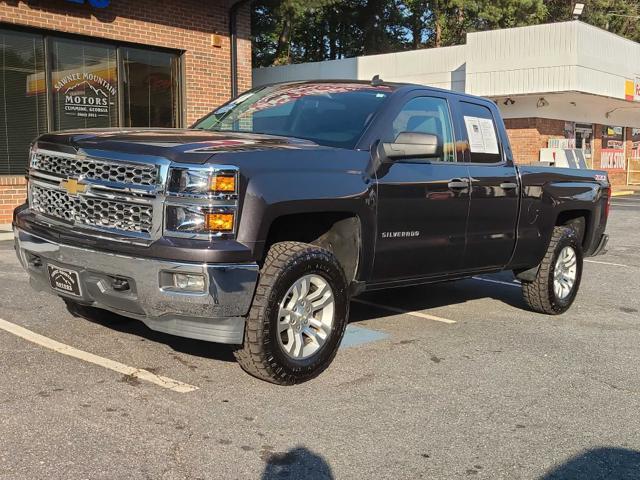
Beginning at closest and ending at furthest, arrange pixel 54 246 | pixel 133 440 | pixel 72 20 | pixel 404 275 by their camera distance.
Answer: pixel 133 440, pixel 54 246, pixel 404 275, pixel 72 20

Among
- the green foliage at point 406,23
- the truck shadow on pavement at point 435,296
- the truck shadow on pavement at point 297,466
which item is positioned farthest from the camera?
the green foliage at point 406,23

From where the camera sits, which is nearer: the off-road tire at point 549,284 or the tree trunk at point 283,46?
the off-road tire at point 549,284

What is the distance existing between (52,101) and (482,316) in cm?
891

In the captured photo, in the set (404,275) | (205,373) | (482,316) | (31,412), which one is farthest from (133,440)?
(482,316)

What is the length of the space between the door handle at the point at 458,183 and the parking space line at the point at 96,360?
242 centimetres

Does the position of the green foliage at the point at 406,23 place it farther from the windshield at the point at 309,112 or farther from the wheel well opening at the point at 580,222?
the windshield at the point at 309,112

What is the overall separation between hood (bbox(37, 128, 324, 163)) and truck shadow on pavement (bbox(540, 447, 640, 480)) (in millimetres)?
2324

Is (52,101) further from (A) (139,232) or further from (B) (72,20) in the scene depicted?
(A) (139,232)

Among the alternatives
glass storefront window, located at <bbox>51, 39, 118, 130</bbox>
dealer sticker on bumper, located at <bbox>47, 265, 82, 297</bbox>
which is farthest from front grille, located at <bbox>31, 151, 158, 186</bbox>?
glass storefront window, located at <bbox>51, 39, 118, 130</bbox>

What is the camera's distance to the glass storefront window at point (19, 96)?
1167 centimetres

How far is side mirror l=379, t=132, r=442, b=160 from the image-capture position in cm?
474

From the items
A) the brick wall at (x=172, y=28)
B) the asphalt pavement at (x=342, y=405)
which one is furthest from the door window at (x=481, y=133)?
the brick wall at (x=172, y=28)

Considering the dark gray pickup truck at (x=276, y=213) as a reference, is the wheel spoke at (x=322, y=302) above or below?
below

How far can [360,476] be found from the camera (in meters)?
3.21
